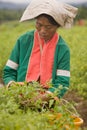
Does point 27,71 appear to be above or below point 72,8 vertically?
Answer: below

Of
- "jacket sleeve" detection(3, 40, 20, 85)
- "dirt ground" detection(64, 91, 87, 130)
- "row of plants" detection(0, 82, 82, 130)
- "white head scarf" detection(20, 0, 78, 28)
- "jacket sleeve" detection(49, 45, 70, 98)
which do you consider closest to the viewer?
"row of plants" detection(0, 82, 82, 130)

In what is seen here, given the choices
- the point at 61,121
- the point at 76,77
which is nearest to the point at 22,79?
the point at 61,121

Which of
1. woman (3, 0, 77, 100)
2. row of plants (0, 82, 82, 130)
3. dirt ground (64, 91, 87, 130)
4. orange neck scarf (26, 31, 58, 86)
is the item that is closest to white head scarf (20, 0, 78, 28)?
woman (3, 0, 77, 100)

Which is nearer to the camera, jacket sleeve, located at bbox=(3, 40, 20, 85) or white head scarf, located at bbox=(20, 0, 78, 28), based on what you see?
white head scarf, located at bbox=(20, 0, 78, 28)

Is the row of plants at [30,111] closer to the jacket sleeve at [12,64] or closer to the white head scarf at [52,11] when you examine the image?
the jacket sleeve at [12,64]

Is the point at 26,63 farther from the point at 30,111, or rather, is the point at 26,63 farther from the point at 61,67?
the point at 30,111

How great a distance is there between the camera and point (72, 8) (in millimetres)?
4867

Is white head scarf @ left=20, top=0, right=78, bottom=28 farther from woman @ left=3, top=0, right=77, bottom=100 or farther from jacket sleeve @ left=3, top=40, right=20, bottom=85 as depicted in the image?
jacket sleeve @ left=3, top=40, right=20, bottom=85

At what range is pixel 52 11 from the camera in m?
4.67

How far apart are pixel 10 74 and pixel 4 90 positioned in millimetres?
741

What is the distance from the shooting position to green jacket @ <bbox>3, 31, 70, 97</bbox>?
15.8ft

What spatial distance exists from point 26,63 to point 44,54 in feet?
0.67

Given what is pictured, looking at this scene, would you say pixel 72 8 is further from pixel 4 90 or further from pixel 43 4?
pixel 4 90

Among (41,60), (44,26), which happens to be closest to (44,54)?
(41,60)
